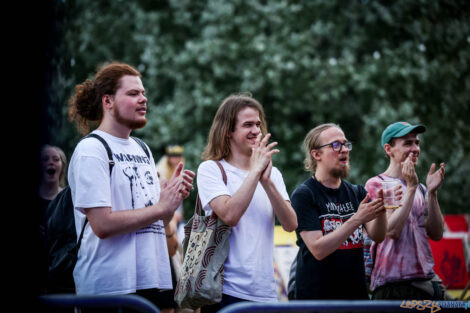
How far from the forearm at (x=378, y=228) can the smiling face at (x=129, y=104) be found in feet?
6.33

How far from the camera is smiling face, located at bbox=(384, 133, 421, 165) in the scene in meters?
4.18

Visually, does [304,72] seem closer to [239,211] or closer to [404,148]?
[404,148]

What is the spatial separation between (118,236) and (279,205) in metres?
1.06

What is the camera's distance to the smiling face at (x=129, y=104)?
10.00 ft

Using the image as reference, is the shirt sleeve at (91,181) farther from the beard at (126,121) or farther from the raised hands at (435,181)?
the raised hands at (435,181)

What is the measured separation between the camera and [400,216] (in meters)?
3.78

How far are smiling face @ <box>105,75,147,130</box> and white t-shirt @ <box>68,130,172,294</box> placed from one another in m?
0.14

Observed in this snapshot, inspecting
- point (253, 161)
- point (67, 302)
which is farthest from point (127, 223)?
point (253, 161)

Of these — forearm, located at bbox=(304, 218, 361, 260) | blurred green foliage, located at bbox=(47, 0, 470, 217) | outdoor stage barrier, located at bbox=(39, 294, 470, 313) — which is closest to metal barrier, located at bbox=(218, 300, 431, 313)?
outdoor stage barrier, located at bbox=(39, 294, 470, 313)

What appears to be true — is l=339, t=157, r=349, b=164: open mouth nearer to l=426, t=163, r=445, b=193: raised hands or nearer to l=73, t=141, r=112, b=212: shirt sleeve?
l=426, t=163, r=445, b=193: raised hands

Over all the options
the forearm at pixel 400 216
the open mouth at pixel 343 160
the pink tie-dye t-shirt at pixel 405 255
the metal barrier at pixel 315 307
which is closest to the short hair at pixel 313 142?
the open mouth at pixel 343 160

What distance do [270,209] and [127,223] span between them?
1.03 m

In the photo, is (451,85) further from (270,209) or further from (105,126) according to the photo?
(105,126)

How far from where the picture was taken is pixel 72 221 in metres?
3.30
